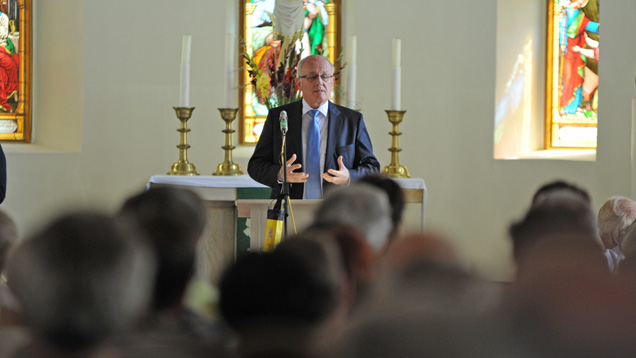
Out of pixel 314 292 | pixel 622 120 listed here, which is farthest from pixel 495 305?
pixel 622 120

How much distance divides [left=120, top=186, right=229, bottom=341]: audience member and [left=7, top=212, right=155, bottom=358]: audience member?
114mm

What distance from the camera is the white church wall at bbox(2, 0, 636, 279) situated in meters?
8.23

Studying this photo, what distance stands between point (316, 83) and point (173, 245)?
3.23 m

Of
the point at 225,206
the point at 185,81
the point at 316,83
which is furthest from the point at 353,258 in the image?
the point at 185,81

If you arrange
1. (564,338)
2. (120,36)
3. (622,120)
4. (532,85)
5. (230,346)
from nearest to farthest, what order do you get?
1. (564,338)
2. (230,346)
3. (622,120)
4. (120,36)
5. (532,85)

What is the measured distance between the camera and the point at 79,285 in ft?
4.27

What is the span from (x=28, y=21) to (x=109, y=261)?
7.97m

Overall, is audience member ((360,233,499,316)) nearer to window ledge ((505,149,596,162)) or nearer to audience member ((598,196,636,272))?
audience member ((598,196,636,272))

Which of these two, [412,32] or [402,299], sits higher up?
[412,32]

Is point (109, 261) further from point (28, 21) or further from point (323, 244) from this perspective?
point (28, 21)

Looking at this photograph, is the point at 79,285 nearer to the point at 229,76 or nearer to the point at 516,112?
the point at 229,76

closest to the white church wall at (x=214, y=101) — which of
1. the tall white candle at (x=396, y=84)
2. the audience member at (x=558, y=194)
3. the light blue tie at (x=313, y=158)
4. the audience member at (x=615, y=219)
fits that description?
the tall white candle at (x=396, y=84)

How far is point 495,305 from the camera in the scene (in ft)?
3.84

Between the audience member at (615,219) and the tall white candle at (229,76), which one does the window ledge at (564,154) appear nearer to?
the tall white candle at (229,76)
